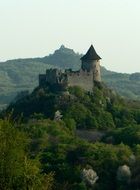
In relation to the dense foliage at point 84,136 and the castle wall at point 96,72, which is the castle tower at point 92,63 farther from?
the dense foliage at point 84,136

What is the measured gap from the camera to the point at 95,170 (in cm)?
9969

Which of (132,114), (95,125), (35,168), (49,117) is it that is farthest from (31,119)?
(35,168)


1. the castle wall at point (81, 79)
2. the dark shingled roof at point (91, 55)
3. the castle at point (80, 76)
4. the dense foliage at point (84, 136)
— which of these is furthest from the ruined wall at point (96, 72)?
the castle wall at point (81, 79)

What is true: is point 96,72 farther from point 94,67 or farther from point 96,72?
point 94,67

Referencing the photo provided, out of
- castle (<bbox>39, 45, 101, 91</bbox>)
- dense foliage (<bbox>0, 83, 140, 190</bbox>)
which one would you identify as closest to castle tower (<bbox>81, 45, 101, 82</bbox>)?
castle (<bbox>39, 45, 101, 91</bbox>)

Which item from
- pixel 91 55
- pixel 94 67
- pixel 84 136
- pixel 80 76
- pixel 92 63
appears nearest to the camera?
pixel 84 136

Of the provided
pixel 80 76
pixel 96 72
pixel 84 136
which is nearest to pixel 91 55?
pixel 96 72

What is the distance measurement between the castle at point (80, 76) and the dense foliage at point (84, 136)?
119cm

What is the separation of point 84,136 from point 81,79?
1029 centimetres

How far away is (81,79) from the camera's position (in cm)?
12550

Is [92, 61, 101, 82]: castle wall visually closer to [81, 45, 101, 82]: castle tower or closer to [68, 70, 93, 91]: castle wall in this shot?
[81, 45, 101, 82]: castle tower

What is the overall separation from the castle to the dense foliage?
1.19m

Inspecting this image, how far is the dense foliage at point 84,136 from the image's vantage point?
320ft

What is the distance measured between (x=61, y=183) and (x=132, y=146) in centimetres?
2427
